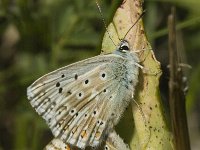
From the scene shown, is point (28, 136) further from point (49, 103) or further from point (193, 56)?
point (193, 56)

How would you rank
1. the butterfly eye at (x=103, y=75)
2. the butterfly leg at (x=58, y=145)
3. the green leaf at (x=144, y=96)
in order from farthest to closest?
the butterfly eye at (x=103, y=75), the butterfly leg at (x=58, y=145), the green leaf at (x=144, y=96)

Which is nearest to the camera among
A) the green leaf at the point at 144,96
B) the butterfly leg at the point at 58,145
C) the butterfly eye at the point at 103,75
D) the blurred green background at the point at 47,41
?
the green leaf at the point at 144,96

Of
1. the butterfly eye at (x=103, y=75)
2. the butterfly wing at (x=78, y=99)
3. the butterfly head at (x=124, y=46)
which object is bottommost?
the butterfly wing at (x=78, y=99)

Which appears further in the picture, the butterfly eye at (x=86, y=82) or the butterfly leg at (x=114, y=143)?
the butterfly eye at (x=86, y=82)

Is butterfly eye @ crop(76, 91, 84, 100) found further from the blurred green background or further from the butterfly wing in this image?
the blurred green background

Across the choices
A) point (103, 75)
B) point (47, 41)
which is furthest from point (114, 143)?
point (47, 41)

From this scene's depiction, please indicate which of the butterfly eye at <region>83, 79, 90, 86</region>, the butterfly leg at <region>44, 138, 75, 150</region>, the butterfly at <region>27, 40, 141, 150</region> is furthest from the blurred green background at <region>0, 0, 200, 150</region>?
the butterfly leg at <region>44, 138, 75, 150</region>

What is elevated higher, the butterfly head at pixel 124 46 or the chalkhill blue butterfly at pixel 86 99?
the butterfly head at pixel 124 46

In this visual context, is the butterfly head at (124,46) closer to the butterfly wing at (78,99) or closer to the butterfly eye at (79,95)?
the butterfly wing at (78,99)

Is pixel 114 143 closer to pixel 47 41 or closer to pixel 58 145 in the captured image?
pixel 58 145

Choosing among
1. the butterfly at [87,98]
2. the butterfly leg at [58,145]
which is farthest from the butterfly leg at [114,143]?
the butterfly leg at [58,145]
